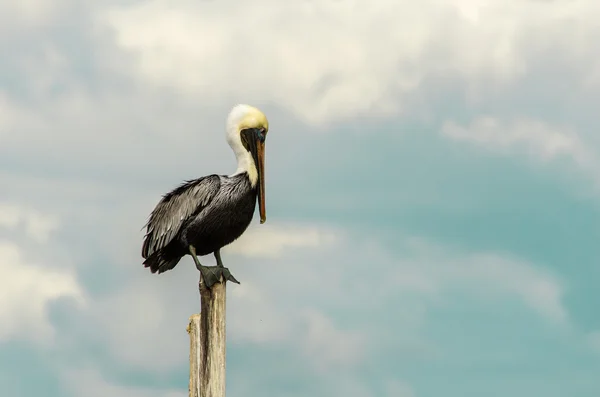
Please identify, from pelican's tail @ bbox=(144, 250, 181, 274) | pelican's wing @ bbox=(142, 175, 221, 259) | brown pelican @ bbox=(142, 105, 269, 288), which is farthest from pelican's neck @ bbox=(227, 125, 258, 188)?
pelican's tail @ bbox=(144, 250, 181, 274)

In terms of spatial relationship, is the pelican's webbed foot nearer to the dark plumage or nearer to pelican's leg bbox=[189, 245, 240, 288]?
pelican's leg bbox=[189, 245, 240, 288]

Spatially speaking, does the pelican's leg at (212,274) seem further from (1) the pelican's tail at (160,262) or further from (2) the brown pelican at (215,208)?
(1) the pelican's tail at (160,262)

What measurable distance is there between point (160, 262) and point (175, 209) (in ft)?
2.54

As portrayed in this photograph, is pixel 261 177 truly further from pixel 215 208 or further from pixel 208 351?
pixel 208 351

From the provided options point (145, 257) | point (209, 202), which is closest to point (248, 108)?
point (209, 202)

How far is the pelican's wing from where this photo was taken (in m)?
11.9

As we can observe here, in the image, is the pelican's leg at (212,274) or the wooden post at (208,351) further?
the pelican's leg at (212,274)

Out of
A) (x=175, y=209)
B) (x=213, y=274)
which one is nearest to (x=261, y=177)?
(x=175, y=209)

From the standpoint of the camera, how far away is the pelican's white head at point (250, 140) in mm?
12227

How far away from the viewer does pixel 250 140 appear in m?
12.2

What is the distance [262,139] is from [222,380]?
3089 millimetres

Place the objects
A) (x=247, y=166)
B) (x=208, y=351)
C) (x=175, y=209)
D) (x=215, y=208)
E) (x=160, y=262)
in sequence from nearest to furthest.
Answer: (x=208, y=351), (x=215, y=208), (x=175, y=209), (x=247, y=166), (x=160, y=262)

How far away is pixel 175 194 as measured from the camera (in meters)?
12.3

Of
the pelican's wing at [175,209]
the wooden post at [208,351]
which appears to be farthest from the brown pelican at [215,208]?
the wooden post at [208,351]
